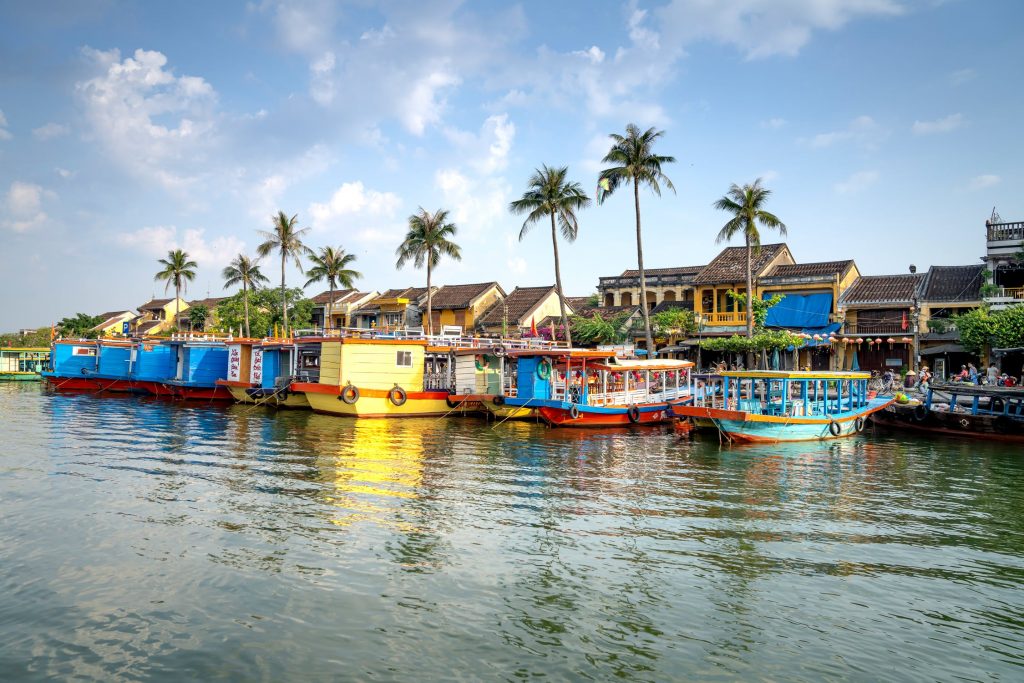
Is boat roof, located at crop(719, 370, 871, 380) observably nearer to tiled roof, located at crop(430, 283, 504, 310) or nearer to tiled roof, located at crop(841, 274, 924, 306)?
tiled roof, located at crop(841, 274, 924, 306)

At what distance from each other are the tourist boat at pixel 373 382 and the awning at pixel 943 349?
1065 inches

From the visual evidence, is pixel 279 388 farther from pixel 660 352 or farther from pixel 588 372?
pixel 660 352

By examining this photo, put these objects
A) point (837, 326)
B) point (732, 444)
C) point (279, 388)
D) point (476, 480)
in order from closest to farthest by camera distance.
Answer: point (476, 480), point (732, 444), point (279, 388), point (837, 326)

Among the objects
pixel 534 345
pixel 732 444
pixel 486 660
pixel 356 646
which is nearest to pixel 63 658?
pixel 356 646

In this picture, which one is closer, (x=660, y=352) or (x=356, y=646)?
(x=356, y=646)

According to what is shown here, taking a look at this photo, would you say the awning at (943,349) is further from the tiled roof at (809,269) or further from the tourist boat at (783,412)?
the tourist boat at (783,412)

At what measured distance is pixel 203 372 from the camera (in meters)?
41.6

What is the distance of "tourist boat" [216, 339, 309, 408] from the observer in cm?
3634

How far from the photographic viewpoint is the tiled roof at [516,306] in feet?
178

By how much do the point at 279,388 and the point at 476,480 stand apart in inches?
860

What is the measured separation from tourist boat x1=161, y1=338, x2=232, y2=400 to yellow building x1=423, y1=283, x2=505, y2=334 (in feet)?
63.9

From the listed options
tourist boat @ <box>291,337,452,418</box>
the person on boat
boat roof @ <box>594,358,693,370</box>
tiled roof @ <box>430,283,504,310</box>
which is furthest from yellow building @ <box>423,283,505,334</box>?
the person on boat

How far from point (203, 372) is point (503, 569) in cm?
3628

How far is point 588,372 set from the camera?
105 feet
